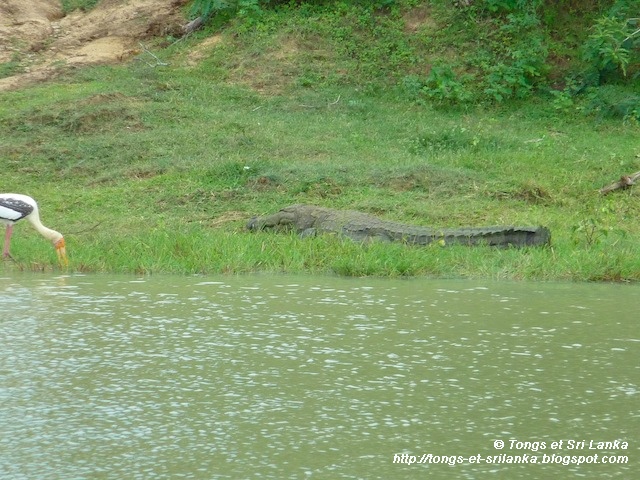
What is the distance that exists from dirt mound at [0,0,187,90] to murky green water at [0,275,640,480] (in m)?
10.0

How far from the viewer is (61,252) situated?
8523 millimetres

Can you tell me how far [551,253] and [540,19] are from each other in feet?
27.4

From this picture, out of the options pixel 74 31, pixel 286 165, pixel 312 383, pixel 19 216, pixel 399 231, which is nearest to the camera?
pixel 312 383

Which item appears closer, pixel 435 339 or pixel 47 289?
pixel 435 339

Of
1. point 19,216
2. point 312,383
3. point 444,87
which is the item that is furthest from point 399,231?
point 444,87

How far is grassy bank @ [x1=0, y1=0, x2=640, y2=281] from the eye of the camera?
28.2ft

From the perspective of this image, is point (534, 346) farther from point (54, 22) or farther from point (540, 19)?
point (54, 22)

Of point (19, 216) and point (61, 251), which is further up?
point (19, 216)

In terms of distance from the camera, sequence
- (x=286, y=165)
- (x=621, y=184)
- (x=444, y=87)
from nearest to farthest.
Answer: (x=621, y=184) < (x=286, y=165) < (x=444, y=87)

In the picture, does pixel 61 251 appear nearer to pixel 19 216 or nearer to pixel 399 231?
pixel 19 216

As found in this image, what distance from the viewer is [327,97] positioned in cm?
1505

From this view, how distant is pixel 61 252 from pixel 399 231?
283 centimetres

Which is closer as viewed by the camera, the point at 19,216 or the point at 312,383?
the point at 312,383

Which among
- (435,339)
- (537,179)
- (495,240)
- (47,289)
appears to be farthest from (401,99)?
(435,339)
